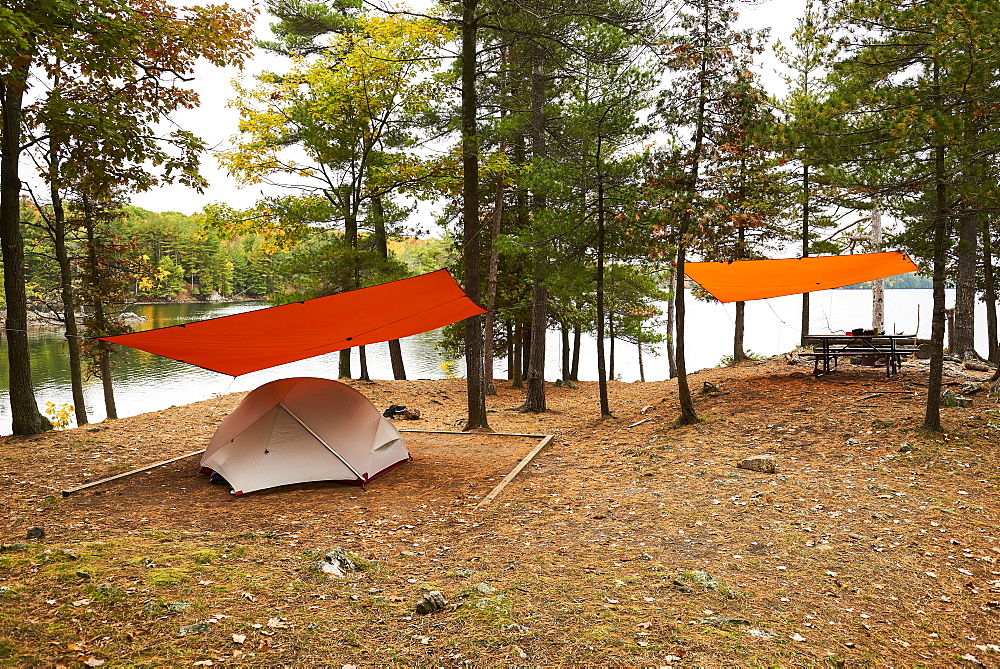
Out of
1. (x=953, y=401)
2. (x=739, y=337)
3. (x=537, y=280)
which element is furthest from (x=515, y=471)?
(x=739, y=337)

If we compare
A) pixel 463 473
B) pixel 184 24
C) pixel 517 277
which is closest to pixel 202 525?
pixel 463 473

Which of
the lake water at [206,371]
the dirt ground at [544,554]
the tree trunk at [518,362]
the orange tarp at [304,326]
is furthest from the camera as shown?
the lake water at [206,371]

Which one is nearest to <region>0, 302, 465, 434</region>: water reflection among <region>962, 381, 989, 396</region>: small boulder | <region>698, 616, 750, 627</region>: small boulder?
<region>962, 381, 989, 396</region>: small boulder

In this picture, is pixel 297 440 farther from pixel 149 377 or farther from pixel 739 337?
pixel 149 377

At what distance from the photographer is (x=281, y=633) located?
2.62 metres

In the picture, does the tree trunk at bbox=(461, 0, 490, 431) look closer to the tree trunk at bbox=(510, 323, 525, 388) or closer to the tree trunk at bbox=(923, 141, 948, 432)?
the tree trunk at bbox=(923, 141, 948, 432)

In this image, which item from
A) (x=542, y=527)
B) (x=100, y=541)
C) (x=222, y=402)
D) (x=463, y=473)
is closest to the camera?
(x=100, y=541)

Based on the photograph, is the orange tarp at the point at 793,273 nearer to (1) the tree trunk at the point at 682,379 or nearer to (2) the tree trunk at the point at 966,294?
(1) the tree trunk at the point at 682,379

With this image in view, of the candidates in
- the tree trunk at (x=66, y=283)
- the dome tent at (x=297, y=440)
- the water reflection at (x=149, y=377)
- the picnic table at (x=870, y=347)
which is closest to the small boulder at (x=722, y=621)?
the dome tent at (x=297, y=440)

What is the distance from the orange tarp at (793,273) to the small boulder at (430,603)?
7391 mm

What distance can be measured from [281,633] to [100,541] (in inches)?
82.3

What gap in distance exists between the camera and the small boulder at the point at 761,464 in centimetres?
573

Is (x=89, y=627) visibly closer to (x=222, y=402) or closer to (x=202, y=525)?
(x=202, y=525)

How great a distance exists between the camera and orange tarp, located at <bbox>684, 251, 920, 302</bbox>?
9.31m
